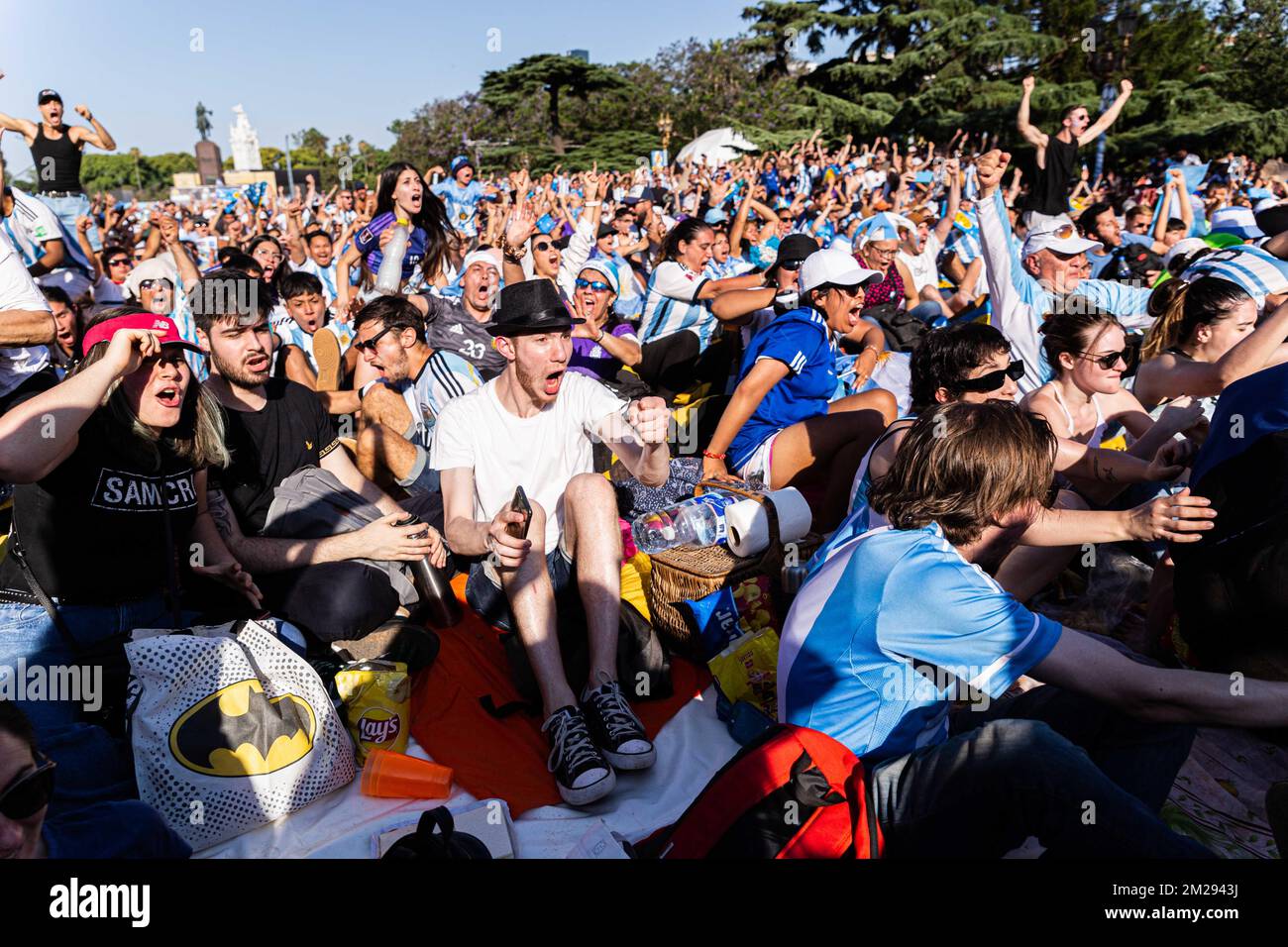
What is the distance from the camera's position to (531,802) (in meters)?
2.81

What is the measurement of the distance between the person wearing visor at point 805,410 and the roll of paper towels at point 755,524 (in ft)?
Answer: 2.11

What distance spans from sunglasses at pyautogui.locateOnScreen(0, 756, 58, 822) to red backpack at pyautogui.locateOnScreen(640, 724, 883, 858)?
1.28 m

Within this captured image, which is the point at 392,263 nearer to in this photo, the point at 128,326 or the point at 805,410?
the point at 805,410

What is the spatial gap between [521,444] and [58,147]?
6.90 metres

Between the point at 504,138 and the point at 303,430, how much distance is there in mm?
29348

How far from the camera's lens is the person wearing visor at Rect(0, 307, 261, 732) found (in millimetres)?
2619

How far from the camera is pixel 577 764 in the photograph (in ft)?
9.08

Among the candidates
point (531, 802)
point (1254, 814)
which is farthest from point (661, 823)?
point (1254, 814)

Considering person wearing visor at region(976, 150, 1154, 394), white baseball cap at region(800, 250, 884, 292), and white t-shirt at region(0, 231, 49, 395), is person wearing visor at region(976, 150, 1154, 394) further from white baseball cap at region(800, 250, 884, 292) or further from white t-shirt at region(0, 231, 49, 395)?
white t-shirt at region(0, 231, 49, 395)

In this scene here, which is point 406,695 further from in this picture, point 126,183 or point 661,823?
point 126,183

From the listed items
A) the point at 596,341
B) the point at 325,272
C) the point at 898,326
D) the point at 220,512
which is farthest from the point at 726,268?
the point at 220,512

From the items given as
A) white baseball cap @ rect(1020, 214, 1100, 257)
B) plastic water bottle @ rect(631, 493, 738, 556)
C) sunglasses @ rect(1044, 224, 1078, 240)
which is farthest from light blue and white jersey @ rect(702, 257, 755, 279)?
plastic water bottle @ rect(631, 493, 738, 556)

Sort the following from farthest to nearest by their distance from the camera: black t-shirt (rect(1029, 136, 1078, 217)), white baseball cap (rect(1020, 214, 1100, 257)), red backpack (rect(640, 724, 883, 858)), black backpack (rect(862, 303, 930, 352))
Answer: black t-shirt (rect(1029, 136, 1078, 217)), black backpack (rect(862, 303, 930, 352)), white baseball cap (rect(1020, 214, 1100, 257)), red backpack (rect(640, 724, 883, 858))

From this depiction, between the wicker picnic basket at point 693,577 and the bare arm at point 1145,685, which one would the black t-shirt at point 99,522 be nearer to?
the wicker picnic basket at point 693,577
